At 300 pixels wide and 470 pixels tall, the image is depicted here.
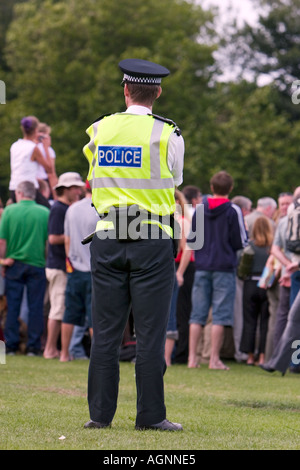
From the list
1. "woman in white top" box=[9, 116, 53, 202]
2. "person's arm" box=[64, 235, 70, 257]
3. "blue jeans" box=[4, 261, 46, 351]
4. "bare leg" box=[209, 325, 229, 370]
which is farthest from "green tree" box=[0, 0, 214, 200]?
"bare leg" box=[209, 325, 229, 370]

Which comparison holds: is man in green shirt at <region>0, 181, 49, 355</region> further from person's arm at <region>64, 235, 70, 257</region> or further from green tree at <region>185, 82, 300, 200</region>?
green tree at <region>185, 82, 300, 200</region>

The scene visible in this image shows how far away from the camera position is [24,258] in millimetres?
12758

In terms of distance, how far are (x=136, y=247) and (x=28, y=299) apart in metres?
7.12

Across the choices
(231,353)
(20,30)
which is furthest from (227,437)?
(20,30)

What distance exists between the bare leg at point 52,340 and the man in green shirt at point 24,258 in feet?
0.91

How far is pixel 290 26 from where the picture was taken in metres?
49.8

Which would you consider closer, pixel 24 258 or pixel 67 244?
pixel 67 244

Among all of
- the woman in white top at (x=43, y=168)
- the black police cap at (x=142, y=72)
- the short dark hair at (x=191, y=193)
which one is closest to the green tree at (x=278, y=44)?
the woman in white top at (x=43, y=168)

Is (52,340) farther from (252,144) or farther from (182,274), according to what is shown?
(252,144)

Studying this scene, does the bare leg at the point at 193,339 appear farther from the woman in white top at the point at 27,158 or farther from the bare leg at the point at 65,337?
the woman in white top at the point at 27,158

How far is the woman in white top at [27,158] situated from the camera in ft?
45.9

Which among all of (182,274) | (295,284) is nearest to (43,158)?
(182,274)
